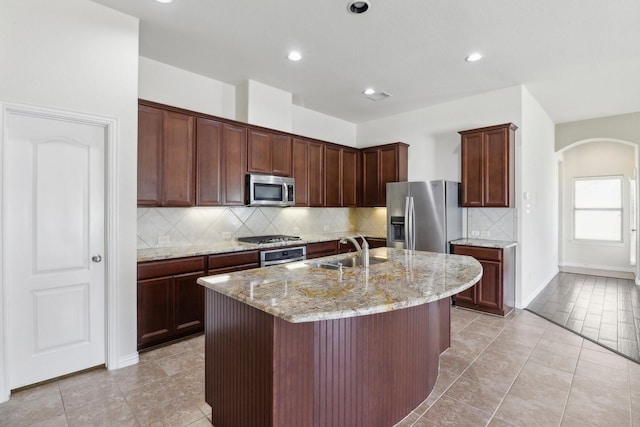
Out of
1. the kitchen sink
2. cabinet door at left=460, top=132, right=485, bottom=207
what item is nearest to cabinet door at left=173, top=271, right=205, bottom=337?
the kitchen sink

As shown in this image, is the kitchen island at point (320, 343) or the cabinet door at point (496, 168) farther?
the cabinet door at point (496, 168)

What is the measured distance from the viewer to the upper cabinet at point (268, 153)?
13.4ft

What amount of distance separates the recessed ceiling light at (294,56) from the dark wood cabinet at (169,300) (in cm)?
238

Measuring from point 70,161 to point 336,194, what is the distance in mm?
3604

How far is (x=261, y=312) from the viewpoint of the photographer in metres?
1.53

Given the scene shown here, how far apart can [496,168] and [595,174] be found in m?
4.43

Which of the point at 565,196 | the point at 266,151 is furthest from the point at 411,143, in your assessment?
the point at 565,196

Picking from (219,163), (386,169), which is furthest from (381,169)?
(219,163)

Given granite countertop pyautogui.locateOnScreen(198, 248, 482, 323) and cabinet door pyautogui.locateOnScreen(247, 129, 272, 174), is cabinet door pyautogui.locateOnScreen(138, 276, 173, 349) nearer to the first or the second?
granite countertop pyautogui.locateOnScreen(198, 248, 482, 323)

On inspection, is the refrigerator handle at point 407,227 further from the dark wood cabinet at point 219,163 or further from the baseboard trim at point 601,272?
the baseboard trim at point 601,272

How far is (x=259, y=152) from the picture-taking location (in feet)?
13.6

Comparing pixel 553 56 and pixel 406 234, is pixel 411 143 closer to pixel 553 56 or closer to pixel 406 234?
pixel 406 234

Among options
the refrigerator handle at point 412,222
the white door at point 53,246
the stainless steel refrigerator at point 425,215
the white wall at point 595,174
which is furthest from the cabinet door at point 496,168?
the white door at point 53,246

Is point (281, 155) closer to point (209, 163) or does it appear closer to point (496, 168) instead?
point (209, 163)
